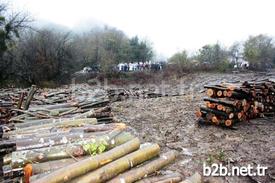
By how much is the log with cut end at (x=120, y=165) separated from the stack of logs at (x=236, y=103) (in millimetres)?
3793

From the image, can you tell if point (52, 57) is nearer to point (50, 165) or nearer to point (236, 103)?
point (236, 103)

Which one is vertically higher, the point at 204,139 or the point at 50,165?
the point at 50,165

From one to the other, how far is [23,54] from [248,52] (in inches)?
1021

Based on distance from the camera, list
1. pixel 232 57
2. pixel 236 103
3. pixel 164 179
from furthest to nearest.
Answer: pixel 232 57 < pixel 236 103 < pixel 164 179

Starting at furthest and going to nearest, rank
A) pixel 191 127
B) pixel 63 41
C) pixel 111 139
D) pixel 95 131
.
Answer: pixel 63 41 < pixel 191 127 < pixel 95 131 < pixel 111 139

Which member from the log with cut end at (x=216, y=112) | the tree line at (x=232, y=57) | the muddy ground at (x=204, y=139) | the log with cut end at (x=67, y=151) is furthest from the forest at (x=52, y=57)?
the log with cut end at (x=67, y=151)

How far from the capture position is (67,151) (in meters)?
4.61

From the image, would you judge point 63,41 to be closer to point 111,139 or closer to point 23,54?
point 23,54

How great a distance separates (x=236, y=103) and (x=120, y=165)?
518 cm

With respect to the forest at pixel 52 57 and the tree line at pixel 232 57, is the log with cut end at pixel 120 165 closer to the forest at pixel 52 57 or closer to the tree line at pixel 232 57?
the forest at pixel 52 57

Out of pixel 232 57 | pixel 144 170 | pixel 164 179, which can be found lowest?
pixel 164 179

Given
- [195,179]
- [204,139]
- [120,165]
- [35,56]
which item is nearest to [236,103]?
[204,139]

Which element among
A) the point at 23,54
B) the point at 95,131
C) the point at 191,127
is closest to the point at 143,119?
the point at 191,127

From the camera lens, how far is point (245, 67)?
31688mm
